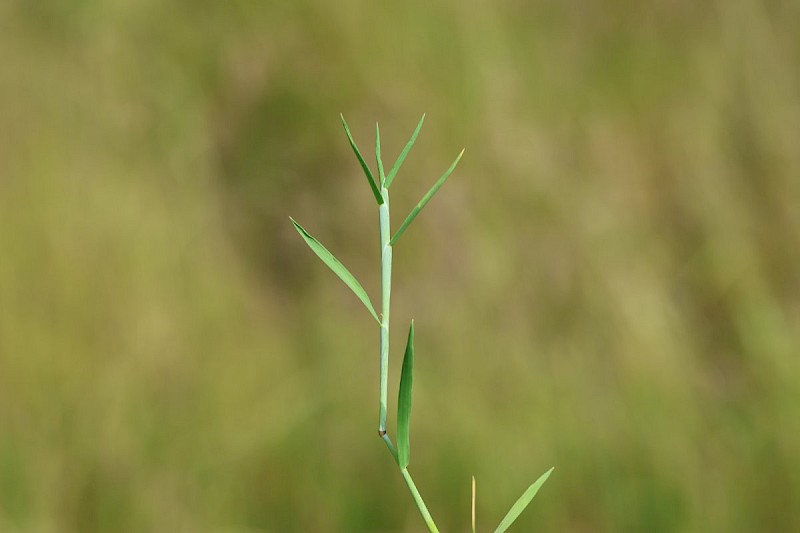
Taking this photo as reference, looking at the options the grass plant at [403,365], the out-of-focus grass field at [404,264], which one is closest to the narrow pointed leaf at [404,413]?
the grass plant at [403,365]

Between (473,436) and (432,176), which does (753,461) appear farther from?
(432,176)

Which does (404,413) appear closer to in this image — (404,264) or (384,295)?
(384,295)

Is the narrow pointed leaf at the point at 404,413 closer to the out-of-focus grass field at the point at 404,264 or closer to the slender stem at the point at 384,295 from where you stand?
the slender stem at the point at 384,295

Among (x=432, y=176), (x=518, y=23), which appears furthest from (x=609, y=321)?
(x=518, y=23)

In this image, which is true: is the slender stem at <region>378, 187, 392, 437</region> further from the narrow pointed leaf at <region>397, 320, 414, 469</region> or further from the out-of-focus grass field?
the out-of-focus grass field

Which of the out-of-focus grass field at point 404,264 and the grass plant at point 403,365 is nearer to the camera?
the grass plant at point 403,365

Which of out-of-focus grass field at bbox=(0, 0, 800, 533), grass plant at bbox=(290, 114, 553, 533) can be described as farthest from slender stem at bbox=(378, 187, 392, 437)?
out-of-focus grass field at bbox=(0, 0, 800, 533)

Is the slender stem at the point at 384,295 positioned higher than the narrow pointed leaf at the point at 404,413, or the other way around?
the slender stem at the point at 384,295

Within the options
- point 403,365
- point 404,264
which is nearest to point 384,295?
point 403,365
